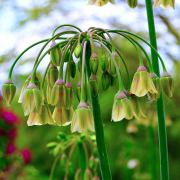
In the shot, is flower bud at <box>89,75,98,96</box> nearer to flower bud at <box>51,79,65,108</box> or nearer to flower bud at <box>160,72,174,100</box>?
flower bud at <box>51,79,65,108</box>

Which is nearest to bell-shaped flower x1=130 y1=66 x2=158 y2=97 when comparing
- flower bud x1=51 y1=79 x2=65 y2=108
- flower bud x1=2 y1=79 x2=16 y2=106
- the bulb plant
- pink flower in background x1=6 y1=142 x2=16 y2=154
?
the bulb plant

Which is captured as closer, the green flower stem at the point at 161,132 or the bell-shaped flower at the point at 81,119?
the bell-shaped flower at the point at 81,119

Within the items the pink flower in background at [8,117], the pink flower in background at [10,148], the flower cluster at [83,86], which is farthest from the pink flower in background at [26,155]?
the flower cluster at [83,86]

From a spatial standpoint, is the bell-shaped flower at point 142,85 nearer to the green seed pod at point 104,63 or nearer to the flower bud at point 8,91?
the green seed pod at point 104,63

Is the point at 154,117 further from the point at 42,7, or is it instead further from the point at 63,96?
the point at 42,7

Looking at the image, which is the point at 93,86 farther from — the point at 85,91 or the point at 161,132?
the point at 161,132

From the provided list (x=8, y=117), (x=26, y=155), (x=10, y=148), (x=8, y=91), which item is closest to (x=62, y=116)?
(x=8, y=91)

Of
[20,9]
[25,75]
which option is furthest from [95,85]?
[20,9]
